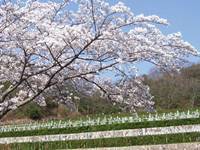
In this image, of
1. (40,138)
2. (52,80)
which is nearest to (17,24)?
(52,80)

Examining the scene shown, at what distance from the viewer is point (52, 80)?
6.94 m

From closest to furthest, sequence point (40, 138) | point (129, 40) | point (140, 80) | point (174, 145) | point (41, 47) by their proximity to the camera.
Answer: point (129, 40), point (41, 47), point (140, 80), point (174, 145), point (40, 138)

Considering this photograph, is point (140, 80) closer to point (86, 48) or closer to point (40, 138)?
point (86, 48)

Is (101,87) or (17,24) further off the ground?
(17,24)

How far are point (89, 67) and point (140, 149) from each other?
3363 mm

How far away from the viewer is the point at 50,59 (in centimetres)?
669

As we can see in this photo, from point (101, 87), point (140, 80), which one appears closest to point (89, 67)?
point (101, 87)

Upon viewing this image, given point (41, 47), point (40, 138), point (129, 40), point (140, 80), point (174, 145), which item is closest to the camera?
point (129, 40)

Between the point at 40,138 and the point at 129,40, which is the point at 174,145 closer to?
the point at 129,40

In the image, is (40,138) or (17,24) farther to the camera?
(40,138)

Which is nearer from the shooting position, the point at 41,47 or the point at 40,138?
the point at 41,47

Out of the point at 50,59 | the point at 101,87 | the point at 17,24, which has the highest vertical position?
A: the point at 17,24

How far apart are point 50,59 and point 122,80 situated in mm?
1214

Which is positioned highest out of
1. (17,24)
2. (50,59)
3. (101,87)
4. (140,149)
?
(17,24)
